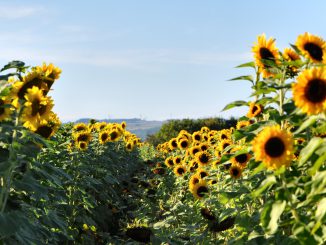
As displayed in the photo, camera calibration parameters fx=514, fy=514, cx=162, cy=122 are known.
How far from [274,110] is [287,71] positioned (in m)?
0.33

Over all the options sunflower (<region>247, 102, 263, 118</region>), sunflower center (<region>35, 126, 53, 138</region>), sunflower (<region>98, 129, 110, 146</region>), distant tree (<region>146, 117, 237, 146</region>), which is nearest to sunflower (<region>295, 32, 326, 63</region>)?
sunflower (<region>247, 102, 263, 118</region>)

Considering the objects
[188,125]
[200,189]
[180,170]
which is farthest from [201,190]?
[188,125]

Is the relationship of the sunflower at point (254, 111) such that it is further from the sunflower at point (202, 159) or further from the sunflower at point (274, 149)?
the sunflower at point (202, 159)

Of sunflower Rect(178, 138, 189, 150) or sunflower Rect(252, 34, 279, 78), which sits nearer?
sunflower Rect(252, 34, 279, 78)

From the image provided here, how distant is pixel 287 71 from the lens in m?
3.90

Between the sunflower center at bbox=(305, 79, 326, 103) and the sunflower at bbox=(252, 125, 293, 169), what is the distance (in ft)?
0.96

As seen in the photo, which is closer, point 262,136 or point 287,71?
point 262,136

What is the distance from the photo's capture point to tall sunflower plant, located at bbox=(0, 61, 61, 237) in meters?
3.78

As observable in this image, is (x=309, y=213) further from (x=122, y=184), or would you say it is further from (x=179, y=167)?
(x=122, y=184)

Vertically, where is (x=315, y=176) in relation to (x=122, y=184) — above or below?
above

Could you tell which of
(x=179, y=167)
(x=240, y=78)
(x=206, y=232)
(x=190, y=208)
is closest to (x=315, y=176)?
(x=240, y=78)

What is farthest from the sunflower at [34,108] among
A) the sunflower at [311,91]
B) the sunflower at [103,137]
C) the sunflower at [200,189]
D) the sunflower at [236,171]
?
the sunflower at [103,137]

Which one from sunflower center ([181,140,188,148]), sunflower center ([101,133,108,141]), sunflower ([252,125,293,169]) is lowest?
sunflower center ([181,140,188,148])

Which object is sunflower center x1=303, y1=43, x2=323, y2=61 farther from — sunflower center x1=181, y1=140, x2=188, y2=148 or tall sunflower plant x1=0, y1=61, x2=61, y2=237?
sunflower center x1=181, y1=140, x2=188, y2=148
